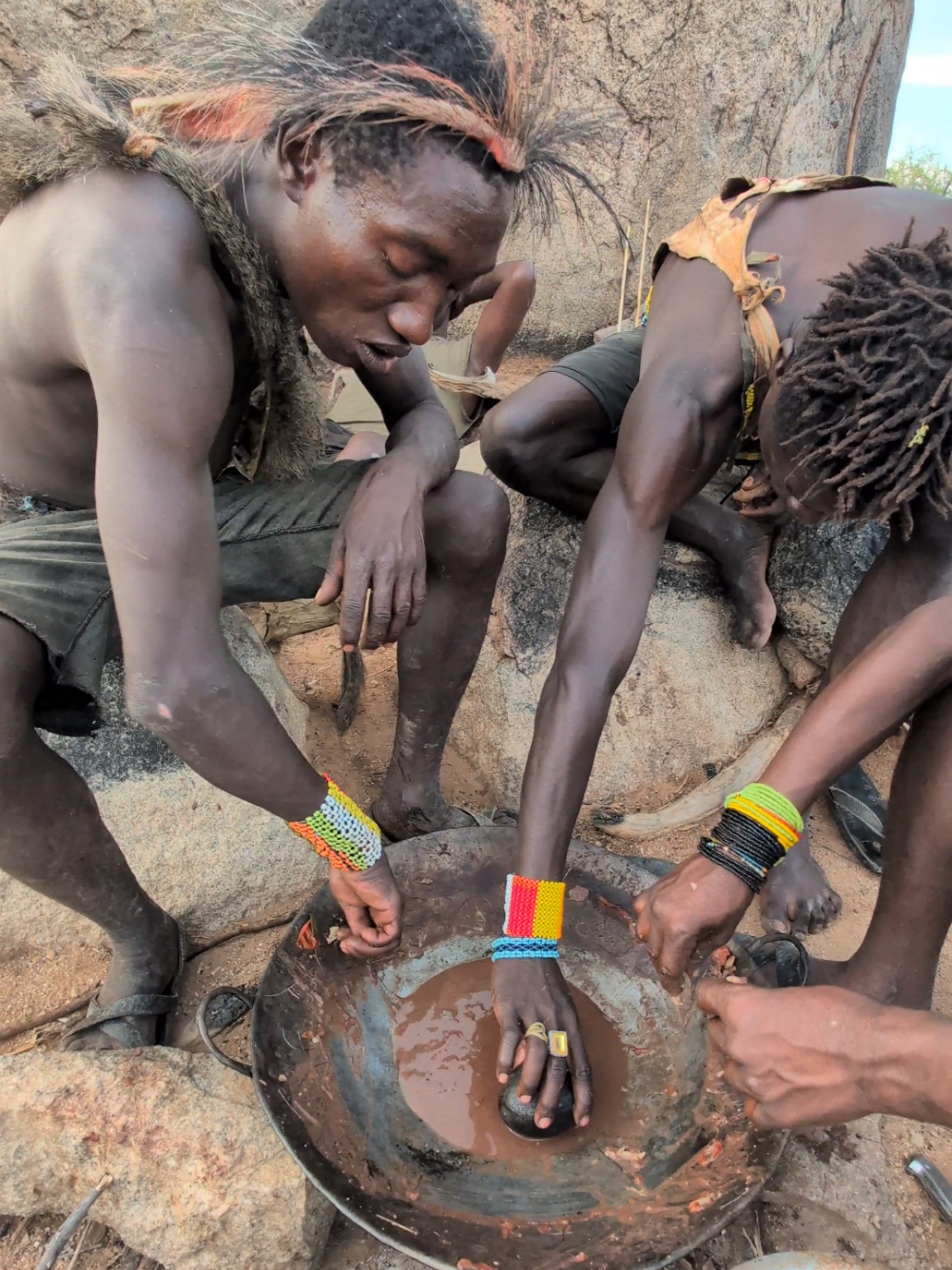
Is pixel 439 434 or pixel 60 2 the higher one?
pixel 60 2

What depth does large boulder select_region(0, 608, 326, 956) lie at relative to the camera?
73.3 inches

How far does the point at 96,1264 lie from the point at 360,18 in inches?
76.2

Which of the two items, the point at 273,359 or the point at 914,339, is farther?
the point at 273,359

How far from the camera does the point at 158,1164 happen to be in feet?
4.41

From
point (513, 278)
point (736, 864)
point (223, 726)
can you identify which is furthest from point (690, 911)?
point (513, 278)

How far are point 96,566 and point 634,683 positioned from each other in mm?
1449

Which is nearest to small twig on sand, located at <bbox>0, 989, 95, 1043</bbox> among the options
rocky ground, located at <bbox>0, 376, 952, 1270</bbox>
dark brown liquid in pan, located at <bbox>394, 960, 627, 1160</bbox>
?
rocky ground, located at <bbox>0, 376, 952, 1270</bbox>

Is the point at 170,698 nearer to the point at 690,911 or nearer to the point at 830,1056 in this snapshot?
the point at 690,911

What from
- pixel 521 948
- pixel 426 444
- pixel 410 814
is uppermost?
pixel 426 444

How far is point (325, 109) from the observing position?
1.22 m

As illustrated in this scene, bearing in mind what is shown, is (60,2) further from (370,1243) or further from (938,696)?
(370,1243)

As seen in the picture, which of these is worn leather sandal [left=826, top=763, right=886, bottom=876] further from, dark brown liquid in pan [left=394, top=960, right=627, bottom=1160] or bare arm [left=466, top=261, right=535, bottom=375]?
bare arm [left=466, top=261, right=535, bottom=375]

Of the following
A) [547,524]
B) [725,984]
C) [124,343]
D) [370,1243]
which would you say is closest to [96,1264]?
[370,1243]

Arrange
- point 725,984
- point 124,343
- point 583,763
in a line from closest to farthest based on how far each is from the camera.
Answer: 1. point 124,343
2. point 725,984
3. point 583,763
